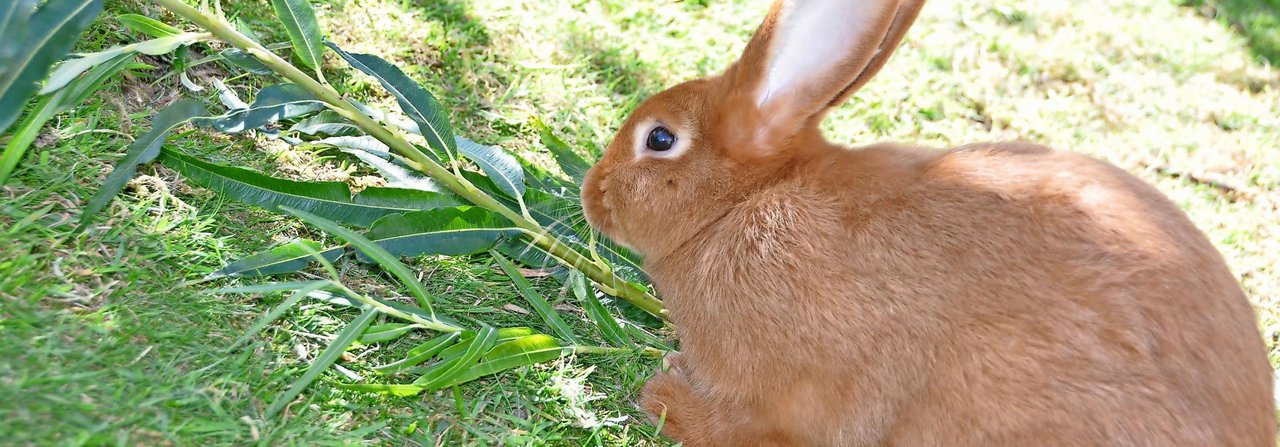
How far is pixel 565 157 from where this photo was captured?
3.34m

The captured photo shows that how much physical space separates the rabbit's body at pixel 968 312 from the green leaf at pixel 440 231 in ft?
2.05

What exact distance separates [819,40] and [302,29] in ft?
5.18

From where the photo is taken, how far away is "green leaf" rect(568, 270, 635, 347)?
9.63 ft

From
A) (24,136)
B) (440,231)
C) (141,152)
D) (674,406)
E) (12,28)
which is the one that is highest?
(12,28)

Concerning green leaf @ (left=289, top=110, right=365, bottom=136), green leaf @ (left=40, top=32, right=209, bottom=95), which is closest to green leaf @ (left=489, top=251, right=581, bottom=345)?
green leaf @ (left=289, top=110, right=365, bottom=136)

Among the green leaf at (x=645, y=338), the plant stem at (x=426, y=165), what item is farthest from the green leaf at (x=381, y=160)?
the green leaf at (x=645, y=338)

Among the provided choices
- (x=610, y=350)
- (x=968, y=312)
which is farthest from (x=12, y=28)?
(x=968, y=312)

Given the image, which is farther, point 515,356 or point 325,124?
point 325,124

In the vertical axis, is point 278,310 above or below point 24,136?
below

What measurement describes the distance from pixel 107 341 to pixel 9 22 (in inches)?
29.6

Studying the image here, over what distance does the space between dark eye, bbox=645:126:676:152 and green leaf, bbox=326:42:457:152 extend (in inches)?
24.3

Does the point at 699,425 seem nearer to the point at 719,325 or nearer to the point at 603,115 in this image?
the point at 719,325

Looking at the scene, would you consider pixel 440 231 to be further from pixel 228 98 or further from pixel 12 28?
pixel 12 28

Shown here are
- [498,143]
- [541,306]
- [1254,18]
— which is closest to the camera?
[541,306]
